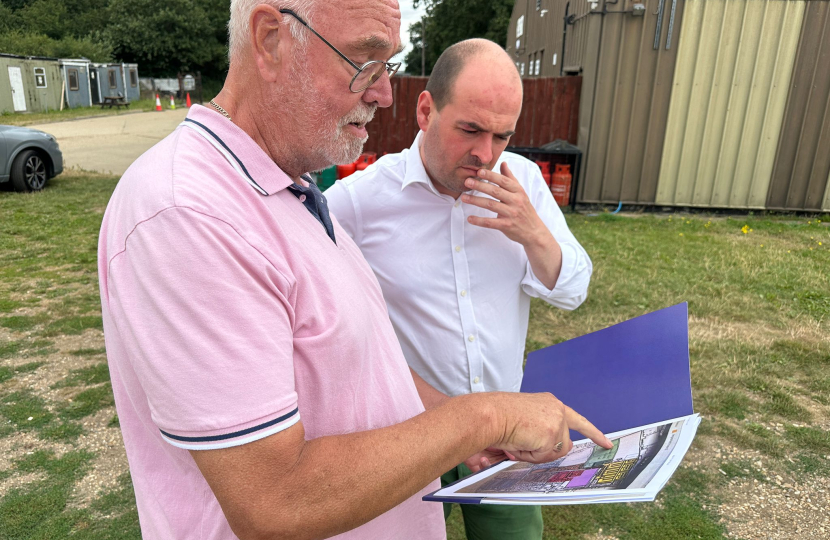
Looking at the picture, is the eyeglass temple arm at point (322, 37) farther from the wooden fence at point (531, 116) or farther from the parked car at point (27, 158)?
the parked car at point (27, 158)

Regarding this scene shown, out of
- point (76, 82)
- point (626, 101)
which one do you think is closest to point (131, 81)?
point (76, 82)

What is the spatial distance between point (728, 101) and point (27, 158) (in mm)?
12013

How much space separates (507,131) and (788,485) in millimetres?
2886

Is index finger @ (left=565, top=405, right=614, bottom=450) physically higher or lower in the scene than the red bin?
higher

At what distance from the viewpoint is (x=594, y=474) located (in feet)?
3.93

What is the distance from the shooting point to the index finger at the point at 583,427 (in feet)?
4.36

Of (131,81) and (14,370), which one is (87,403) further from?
(131,81)

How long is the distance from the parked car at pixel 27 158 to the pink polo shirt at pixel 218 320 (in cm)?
1114

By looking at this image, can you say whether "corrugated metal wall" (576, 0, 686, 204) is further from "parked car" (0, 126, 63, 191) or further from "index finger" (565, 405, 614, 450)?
"parked car" (0, 126, 63, 191)

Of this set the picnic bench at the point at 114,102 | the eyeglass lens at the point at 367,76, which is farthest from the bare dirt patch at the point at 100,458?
the picnic bench at the point at 114,102

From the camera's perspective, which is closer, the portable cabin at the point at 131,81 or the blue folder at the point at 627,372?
the blue folder at the point at 627,372

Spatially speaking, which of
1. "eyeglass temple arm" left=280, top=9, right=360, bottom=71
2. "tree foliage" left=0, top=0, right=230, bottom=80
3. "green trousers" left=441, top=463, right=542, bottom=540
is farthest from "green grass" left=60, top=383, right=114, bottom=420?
"tree foliage" left=0, top=0, right=230, bottom=80

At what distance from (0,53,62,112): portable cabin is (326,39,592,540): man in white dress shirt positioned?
1255 inches

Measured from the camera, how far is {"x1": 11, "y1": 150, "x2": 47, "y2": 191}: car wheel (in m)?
10.2
